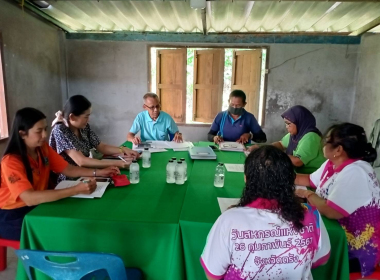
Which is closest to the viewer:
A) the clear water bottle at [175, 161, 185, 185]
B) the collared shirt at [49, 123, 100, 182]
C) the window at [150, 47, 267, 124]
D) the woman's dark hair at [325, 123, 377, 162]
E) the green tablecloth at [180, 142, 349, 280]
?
the green tablecloth at [180, 142, 349, 280]

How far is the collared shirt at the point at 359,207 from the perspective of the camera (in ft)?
4.33

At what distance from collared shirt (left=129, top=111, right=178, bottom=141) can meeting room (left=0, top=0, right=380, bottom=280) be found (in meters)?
0.02

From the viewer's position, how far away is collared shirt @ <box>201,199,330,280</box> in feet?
3.05

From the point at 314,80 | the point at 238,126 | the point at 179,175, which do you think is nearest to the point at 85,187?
the point at 179,175

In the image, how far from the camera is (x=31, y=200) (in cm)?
150

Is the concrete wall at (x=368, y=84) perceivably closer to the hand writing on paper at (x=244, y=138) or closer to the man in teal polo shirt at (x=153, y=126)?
the hand writing on paper at (x=244, y=138)

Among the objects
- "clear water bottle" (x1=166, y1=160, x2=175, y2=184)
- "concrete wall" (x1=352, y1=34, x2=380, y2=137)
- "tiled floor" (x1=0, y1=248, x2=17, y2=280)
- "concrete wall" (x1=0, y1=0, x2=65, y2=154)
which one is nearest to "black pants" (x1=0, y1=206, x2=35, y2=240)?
"tiled floor" (x1=0, y1=248, x2=17, y2=280)

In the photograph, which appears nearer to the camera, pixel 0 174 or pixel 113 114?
pixel 0 174

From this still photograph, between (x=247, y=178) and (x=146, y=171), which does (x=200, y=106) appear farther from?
(x=247, y=178)

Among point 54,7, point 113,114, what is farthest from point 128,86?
point 54,7

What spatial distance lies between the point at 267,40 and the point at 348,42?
1320 millimetres

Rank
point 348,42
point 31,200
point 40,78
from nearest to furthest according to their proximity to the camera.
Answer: point 31,200 → point 40,78 → point 348,42

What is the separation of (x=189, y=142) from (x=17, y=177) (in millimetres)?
1850

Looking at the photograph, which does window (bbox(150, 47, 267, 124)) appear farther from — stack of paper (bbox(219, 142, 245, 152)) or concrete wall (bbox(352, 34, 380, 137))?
stack of paper (bbox(219, 142, 245, 152))
